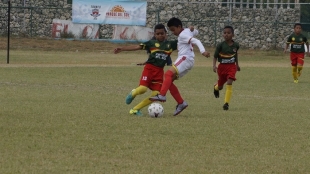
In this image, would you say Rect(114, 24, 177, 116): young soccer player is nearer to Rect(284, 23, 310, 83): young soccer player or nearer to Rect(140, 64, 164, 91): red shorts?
Rect(140, 64, 164, 91): red shorts

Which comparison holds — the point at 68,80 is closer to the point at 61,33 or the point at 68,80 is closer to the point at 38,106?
the point at 38,106

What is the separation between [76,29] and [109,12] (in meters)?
2.41

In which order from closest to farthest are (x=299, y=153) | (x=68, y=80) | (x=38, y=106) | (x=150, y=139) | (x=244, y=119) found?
(x=299, y=153)
(x=150, y=139)
(x=244, y=119)
(x=38, y=106)
(x=68, y=80)

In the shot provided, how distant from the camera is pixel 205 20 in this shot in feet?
166

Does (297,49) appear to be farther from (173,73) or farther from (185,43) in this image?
(173,73)

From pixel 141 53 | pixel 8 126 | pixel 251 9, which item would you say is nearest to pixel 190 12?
pixel 251 9

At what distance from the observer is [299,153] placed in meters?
9.93

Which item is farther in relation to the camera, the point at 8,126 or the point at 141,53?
the point at 141,53

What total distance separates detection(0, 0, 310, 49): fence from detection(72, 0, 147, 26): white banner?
6.90 ft

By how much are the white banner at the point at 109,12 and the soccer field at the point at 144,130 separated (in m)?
22.3

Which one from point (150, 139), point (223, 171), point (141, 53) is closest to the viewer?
point (223, 171)

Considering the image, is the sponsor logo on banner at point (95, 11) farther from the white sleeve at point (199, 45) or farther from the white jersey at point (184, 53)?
the white sleeve at point (199, 45)

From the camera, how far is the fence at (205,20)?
48.9m

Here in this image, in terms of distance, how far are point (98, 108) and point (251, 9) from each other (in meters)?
36.3
